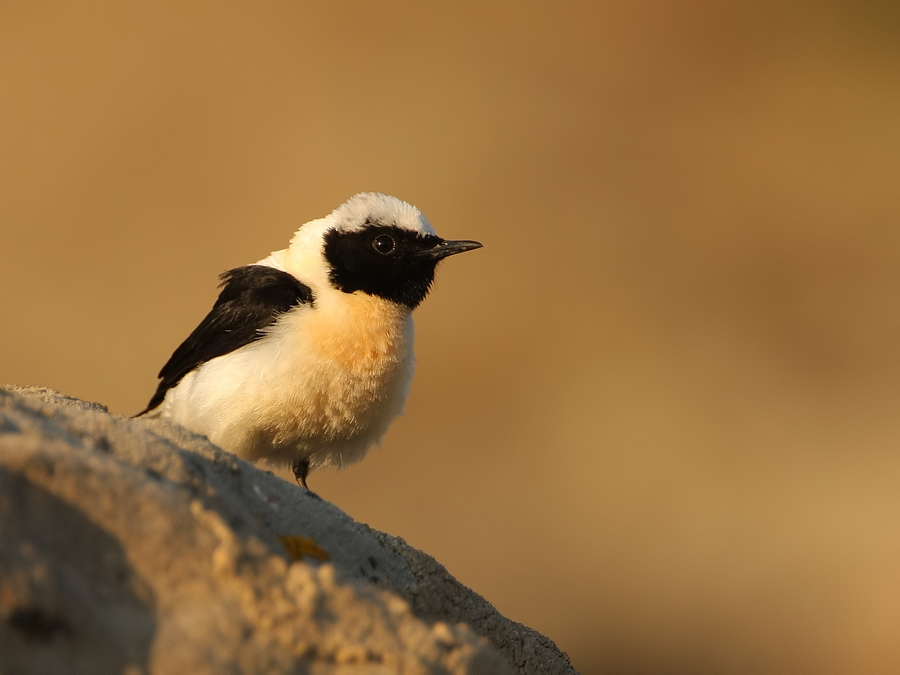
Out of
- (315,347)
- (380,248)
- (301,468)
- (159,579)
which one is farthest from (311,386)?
(159,579)

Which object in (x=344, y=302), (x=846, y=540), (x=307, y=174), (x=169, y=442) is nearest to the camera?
(x=169, y=442)

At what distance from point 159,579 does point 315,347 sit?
3.28m

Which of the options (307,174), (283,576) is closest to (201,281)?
(307,174)

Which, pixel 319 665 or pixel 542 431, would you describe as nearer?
pixel 319 665

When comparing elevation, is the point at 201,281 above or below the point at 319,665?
above

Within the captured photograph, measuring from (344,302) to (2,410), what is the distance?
333 centimetres

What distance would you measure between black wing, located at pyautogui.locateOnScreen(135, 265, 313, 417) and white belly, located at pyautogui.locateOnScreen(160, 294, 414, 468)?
0.36 feet

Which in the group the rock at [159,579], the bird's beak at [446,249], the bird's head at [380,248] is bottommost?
the rock at [159,579]

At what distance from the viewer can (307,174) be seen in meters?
19.3

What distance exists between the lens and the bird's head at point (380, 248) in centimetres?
695

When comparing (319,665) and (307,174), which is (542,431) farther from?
(319,665)

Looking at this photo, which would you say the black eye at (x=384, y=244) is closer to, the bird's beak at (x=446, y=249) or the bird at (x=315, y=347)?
the bird at (x=315, y=347)

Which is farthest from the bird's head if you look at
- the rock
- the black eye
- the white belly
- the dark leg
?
the rock

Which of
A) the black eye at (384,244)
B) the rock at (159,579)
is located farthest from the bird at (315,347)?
the rock at (159,579)
